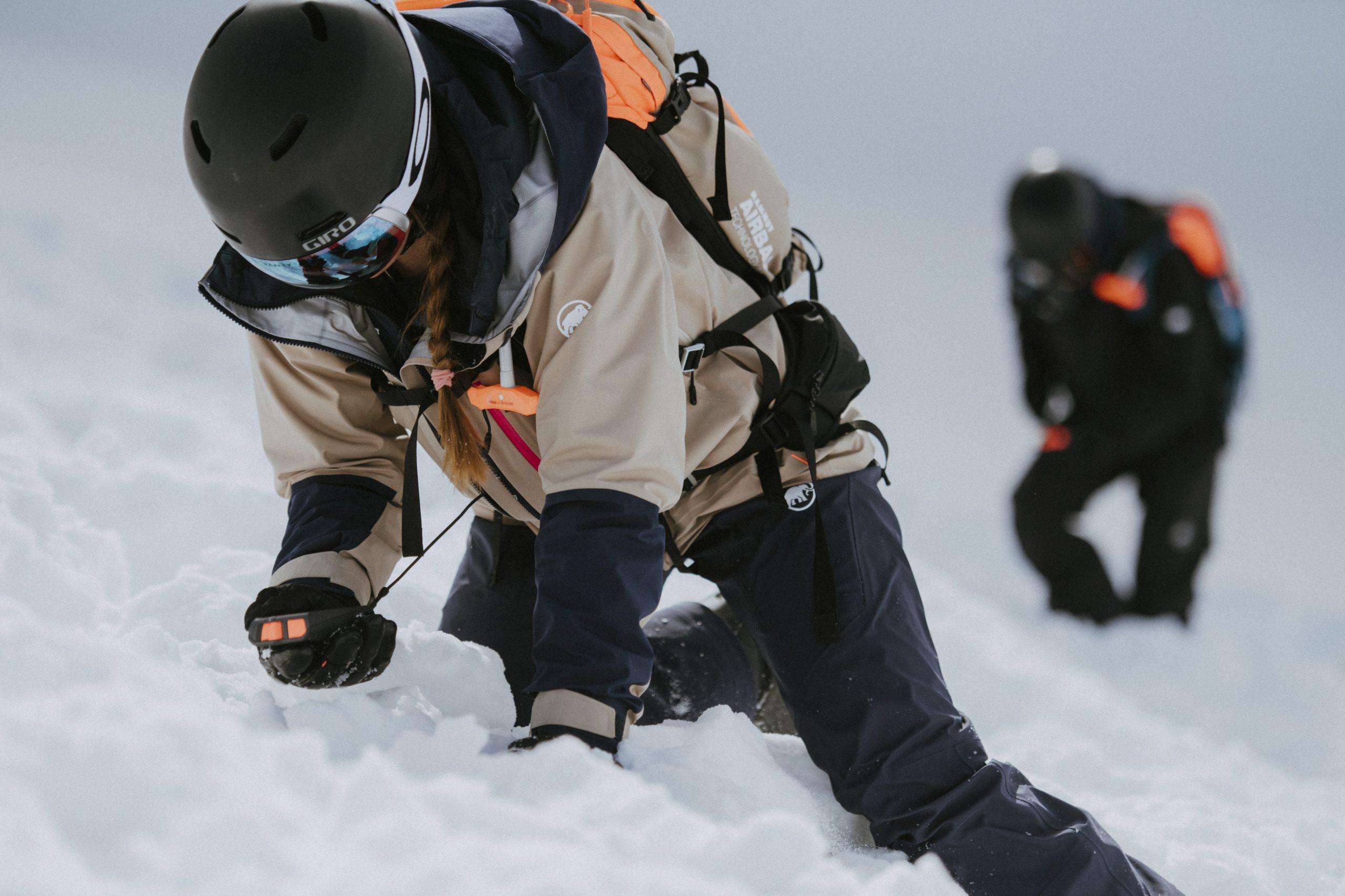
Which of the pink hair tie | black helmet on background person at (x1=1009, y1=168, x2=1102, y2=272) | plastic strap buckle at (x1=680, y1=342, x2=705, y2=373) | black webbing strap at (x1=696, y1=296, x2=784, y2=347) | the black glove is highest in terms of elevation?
black helmet on background person at (x1=1009, y1=168, x2=1102, y2=272)

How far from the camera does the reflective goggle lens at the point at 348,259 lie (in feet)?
5.64

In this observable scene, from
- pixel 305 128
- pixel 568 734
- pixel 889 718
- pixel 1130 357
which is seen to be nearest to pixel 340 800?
pixel 568 734

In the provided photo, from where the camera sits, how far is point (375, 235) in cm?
174

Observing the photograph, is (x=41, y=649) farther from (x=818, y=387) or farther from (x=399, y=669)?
(x=818, y=387)

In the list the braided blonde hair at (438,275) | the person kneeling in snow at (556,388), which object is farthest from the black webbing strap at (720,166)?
the braided blonde hair at (438,275)

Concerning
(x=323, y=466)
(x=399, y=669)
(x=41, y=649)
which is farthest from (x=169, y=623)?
(x=41, y=649)

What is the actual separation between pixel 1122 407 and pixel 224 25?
5191 millimetres

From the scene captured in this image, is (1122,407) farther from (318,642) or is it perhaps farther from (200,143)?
(200,143)

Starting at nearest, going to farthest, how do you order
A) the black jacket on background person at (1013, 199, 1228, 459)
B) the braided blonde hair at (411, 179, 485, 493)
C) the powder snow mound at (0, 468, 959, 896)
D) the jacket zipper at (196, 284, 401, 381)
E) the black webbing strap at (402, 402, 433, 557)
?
the powder snow mound at (0, 468, 959, 896) → the braided blonde hair at (411, 179, 485, 493) → the jacket zipper at (196, 284, 401, 381) → the black webbing strap at (402, 402, 433, 557) → the black jacket on background person at (1013, 199, 1228, 459)

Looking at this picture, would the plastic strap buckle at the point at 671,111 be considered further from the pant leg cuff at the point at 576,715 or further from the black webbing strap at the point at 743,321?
the pant leg cuff at the point at 576,715

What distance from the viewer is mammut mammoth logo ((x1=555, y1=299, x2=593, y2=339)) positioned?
5.69 ft

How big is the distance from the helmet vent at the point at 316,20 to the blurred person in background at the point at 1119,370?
474cm

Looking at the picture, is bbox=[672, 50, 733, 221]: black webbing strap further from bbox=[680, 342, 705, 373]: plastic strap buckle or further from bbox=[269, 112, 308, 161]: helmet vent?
bbox=[269, 112, 308, 161]: helmet vent

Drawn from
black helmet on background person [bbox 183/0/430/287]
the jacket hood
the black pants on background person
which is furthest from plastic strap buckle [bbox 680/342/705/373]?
the black pants on background person
